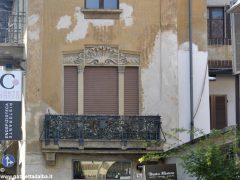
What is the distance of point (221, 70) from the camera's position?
34.1 metres

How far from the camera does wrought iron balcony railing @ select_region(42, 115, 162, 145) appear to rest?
2798 cm

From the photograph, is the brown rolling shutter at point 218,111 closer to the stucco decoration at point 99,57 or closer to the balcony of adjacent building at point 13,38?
the stucco decoration at point 99,57

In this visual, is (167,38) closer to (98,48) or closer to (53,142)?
(98,48)

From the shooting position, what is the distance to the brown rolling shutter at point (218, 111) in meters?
34.4

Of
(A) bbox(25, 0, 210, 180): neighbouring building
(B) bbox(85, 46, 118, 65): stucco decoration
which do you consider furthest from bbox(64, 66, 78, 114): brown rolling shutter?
(B) bbox(85, 46, 118, 65): stucco decoration

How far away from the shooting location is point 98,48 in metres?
29.1

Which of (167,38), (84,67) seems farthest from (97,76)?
(167,38)

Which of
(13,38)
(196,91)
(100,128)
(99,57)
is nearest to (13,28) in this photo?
(13,38)

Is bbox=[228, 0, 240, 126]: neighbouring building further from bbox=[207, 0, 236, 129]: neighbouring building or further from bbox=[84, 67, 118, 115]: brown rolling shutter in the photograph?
bbox=[207, 0, 236, 129]: neighbouring building

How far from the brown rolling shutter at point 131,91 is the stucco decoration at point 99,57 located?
1.15 ft

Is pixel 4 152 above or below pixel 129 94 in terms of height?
below

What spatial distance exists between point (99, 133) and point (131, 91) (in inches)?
88.2

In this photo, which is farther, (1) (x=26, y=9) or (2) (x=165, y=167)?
(1) (x=26, y=9)

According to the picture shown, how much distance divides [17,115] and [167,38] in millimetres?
6339
